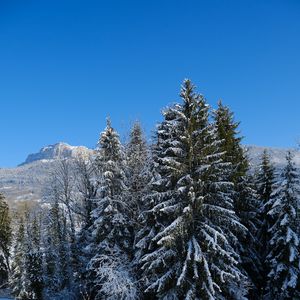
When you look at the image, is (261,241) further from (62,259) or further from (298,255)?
(62,259)

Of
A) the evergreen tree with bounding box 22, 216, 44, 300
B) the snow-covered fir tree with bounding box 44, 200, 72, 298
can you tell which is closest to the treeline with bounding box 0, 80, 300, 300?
the snow-covered fir tree with bounding box 44, 200, 72, 298

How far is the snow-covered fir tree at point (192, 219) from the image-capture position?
2273 centimetres

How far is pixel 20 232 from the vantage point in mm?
56781

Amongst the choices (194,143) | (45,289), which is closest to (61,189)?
(45,289)

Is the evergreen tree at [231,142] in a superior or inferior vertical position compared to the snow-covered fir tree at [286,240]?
superior

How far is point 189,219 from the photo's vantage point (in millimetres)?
23422

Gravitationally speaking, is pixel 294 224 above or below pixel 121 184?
below

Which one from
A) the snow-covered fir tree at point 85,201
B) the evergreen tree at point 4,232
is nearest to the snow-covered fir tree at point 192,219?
the snow-covered fir tree at point 85,201

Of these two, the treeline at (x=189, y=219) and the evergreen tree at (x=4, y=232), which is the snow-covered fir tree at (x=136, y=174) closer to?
the treeline at (x=189, y=219)

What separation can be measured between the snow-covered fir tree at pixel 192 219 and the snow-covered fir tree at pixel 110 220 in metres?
4.32

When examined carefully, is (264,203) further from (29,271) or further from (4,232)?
(4,232)

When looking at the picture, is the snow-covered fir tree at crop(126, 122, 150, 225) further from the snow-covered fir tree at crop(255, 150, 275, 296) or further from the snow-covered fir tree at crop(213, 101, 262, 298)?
the snow-covered fir tree at crop(255, 150, 275, 296)

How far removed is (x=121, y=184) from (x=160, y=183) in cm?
815

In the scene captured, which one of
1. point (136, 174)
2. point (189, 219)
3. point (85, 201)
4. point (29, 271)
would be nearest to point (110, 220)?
point (136, 174)
